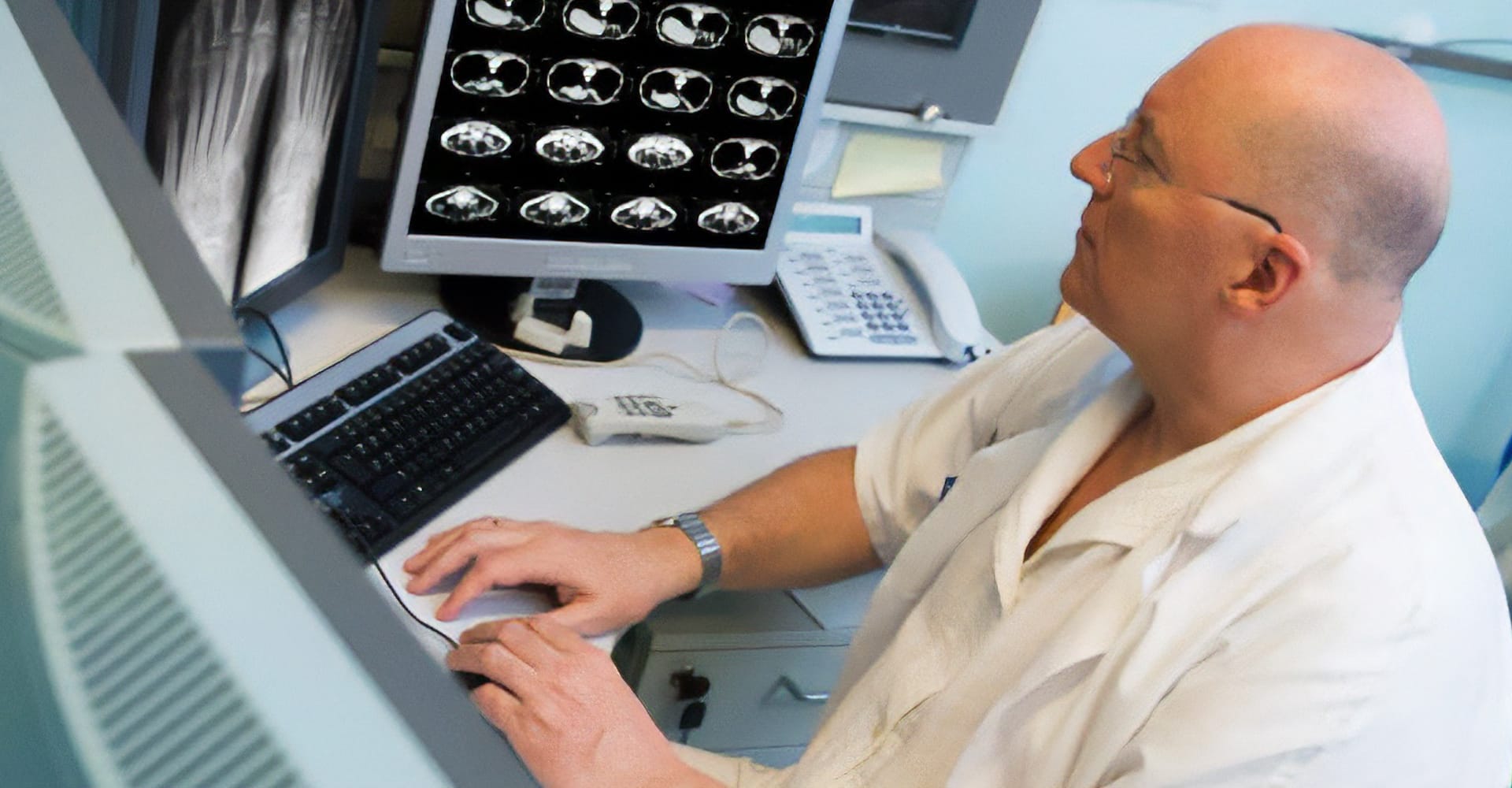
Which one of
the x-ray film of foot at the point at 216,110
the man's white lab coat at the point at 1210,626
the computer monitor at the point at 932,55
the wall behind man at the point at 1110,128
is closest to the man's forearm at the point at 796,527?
the man's white lab coat at the point at 1210,626

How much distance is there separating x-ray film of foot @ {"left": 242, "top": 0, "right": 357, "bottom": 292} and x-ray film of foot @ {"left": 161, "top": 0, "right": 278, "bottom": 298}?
0.07ft

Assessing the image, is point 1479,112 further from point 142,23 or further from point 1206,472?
point 142,23

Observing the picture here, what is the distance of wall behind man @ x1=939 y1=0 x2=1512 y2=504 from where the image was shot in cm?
193

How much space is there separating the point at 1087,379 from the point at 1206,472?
235 millimetres

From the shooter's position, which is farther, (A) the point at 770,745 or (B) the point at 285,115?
(A) the point at 770,745

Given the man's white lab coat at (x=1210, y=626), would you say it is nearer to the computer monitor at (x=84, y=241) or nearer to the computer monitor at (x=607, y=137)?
the computer monitor at (x=607, y=137)

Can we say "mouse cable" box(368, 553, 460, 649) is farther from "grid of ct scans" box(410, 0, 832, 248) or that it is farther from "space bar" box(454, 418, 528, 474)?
"grid of ct scans" box(410, 0, 832, 248)

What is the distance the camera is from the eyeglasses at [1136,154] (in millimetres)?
946

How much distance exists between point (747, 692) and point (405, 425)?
0.42 m

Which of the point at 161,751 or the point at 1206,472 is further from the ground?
the point at 161,751

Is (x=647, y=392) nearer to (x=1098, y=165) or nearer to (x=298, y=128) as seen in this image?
(x=298, y=128)

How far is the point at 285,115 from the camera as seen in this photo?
1160 mm

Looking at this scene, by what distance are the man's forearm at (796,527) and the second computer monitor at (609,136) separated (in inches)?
12.7

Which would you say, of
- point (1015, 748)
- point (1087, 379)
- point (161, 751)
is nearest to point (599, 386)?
Answer: point (1087, 379)
